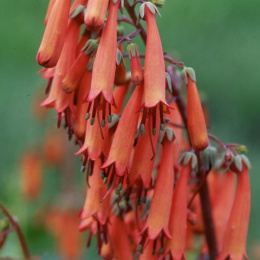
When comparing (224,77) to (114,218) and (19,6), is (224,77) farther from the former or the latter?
(114,218)

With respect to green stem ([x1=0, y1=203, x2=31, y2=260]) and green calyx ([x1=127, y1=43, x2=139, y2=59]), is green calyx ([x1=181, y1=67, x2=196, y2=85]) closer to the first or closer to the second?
green calyx ([x1=127, y1=43, x2=139, y2=59])

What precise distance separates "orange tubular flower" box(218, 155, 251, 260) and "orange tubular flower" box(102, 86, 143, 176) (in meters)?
0.52

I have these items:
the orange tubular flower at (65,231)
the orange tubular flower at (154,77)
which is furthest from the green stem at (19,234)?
the orange tubular flower at (65,231)

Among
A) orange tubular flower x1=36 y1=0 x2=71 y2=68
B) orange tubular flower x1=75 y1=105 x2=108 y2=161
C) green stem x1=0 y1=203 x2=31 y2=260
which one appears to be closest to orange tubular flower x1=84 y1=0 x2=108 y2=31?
orange tubular flower x1=36 y1=0 x2=71 y2=68

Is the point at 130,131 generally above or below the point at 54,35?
below

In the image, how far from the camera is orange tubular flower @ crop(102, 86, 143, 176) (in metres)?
2.48

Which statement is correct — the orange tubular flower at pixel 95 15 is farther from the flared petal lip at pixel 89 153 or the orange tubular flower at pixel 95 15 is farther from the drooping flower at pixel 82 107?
the flared petal lip at pixel 89 153

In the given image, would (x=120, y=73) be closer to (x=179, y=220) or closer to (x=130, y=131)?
(x=130, y=131)

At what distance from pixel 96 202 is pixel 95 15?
84cm

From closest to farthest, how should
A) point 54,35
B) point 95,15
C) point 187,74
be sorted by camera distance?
point 95,15
point 54,35
point 187,74

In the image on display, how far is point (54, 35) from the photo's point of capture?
2428mm

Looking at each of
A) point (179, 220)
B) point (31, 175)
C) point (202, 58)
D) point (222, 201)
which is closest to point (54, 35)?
point (179, 220)

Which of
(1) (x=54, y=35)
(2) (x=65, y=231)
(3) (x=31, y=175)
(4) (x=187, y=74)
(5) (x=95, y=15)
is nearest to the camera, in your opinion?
(5) (x=95, y=15)

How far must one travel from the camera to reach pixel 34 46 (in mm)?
7586
